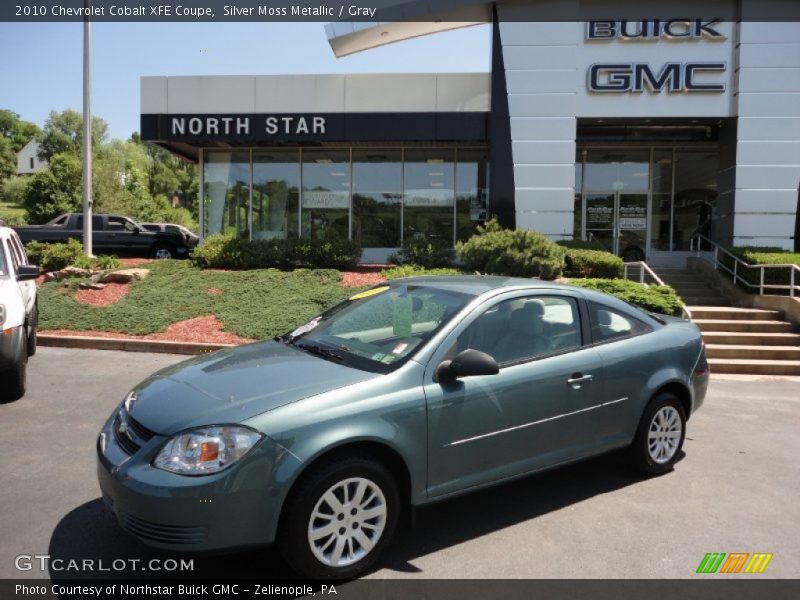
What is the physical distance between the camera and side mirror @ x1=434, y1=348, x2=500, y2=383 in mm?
3395

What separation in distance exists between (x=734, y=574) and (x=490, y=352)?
1.77m

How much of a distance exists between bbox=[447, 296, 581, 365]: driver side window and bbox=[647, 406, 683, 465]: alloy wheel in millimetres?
1012

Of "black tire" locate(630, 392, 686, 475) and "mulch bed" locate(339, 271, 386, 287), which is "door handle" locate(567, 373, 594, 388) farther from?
"mulch bed" locate(339, 271, 386, 287)

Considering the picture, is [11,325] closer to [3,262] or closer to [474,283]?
[3,262]

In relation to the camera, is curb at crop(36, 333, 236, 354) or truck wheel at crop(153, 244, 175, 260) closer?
curb at crop(36, 333, 236, 354)

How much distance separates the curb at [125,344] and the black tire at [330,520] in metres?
6.72

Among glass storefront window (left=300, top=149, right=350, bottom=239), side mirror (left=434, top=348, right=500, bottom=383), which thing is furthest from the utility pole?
side mirror (left=434, top=348, right=500, bottom=383)

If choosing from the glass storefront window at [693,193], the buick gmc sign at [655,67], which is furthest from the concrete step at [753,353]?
the glass storefront window at [693,193]

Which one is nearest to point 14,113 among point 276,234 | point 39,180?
point 39,180

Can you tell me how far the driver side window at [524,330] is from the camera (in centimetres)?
382

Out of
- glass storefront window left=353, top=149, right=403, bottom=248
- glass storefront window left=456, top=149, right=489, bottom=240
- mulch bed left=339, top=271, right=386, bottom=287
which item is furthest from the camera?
glass storefront window left=353, top=149, right=403, bottom=248

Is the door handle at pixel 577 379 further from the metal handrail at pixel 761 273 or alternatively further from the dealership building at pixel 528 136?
the dealership building at pixel 528 136

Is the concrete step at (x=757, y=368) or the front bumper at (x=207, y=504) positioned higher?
the front bumper at (x=207, y=504)

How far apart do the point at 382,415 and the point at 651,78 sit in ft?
50.5
